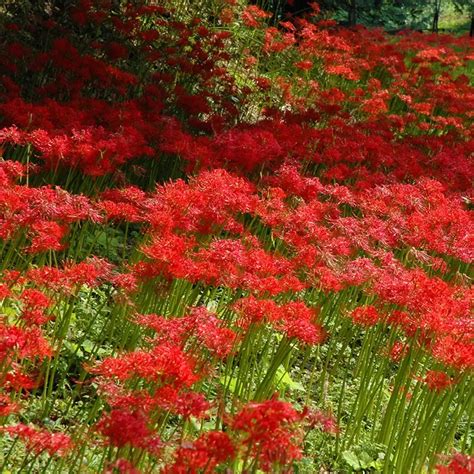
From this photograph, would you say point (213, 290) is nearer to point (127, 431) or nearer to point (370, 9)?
point (127, 431)

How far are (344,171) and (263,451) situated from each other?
208 inches

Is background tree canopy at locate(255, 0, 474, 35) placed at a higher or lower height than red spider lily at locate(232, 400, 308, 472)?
higher

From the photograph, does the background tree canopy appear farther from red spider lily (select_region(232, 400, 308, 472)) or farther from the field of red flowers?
red spider lily (select_region(232, 400, 308, 472))

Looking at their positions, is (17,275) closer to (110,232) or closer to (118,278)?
(118,278)

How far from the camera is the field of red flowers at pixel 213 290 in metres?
2.61

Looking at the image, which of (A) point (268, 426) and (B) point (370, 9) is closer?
(A) point (268, 426)

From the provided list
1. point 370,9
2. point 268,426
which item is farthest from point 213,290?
point 370,9

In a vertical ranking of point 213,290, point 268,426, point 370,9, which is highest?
point 370,9

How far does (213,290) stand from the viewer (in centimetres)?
452

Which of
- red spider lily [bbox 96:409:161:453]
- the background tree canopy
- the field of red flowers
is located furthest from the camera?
the background tree canopy

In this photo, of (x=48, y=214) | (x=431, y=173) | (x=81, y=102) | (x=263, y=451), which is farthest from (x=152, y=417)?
(x=431, y=173)

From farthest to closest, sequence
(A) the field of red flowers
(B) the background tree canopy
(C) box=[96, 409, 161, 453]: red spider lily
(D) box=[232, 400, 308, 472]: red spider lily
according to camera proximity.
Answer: (B) the background tree canopy → (A) the field of red flowers → (C) box=[96, 409, 161, 453]: red spider lily → (D) box=[232, 400, 308, 472]: red spider lily

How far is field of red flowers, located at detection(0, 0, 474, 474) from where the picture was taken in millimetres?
2613

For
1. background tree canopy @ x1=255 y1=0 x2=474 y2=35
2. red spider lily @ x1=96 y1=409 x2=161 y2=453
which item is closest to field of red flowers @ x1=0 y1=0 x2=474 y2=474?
red spider lily @ x1=96 y1=409 x2=161 y2=453
